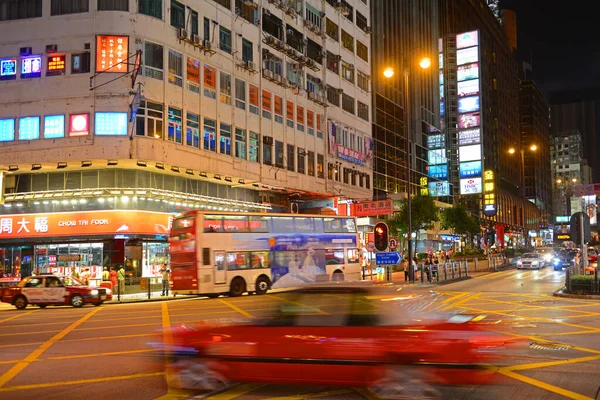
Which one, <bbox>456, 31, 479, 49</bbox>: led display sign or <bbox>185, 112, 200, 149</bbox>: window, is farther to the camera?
<bbox>456, 31, 479, 49</bbox>: led display sign

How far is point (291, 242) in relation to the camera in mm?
31047

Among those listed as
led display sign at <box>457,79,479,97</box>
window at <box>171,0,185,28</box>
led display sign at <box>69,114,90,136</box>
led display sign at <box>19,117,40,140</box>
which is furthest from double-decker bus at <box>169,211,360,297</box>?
led display sign at <box>457,79,479,97</box>

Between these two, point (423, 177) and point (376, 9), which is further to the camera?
point (423, 177)

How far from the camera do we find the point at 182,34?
115 ft

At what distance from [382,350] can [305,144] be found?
1622 inches

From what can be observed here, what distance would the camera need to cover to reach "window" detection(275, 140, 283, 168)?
44.4m

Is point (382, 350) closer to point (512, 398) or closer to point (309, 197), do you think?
point (512, 398)

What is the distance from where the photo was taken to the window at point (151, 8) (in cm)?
3341

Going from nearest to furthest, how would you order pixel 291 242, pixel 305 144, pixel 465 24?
pixel 291 242, pixel 305 144, pixel 465 24

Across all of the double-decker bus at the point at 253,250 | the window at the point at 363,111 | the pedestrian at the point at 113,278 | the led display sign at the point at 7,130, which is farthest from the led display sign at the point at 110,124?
the window at the point at 363,111

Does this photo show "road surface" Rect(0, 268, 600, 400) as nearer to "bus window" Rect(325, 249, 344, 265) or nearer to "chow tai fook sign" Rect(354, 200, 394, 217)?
"bus window" Rect(325, 249, 344, 265)

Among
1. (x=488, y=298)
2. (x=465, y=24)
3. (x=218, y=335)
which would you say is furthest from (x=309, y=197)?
(x=465, y=24)

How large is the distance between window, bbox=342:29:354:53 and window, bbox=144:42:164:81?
87.5ft

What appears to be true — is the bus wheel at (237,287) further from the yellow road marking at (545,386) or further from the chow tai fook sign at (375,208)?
the yellow road marking at (545,386)
